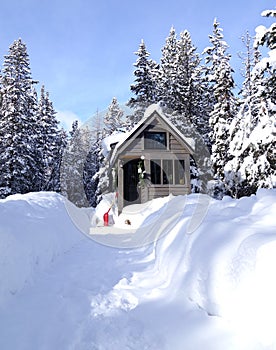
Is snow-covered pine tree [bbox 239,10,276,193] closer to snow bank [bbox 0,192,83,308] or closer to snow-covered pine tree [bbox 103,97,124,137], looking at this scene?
snow bank [bbox 0,192,83,308]

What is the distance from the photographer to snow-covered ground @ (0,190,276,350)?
2.46m

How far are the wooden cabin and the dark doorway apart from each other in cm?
164

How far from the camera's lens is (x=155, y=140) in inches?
629

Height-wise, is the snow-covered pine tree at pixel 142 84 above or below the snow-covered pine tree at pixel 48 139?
above

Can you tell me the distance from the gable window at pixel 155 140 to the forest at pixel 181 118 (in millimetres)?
3731

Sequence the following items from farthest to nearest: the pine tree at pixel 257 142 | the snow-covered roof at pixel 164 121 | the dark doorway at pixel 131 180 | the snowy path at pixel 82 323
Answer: the dark doorway at pixel 131 180
the snow-covered roof at pixel 164 121
the pine tree at pixel 257 142
the snowy path at pixel 82 323

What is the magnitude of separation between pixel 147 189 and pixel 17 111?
1333 centimetres

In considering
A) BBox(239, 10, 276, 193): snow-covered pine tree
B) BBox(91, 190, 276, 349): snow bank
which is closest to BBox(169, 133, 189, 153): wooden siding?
BBox(239, 10, 276, 193): snow-covered pine tree

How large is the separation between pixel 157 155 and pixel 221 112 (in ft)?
22.9

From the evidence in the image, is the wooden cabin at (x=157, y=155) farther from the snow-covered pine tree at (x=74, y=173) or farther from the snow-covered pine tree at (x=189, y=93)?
the snow-covered pine tree at (x=74, y=173)

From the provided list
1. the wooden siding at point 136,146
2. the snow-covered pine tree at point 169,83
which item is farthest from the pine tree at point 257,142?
the snow-covered pine tree at point 169,83

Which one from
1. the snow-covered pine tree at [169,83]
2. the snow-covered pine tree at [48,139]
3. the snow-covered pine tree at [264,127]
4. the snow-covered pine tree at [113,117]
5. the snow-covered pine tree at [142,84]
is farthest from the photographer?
the snow-covered pine tree at [113,117]

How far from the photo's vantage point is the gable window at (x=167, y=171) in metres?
15.8

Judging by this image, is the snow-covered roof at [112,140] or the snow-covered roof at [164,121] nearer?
the snow-covered roof at [164,121]
